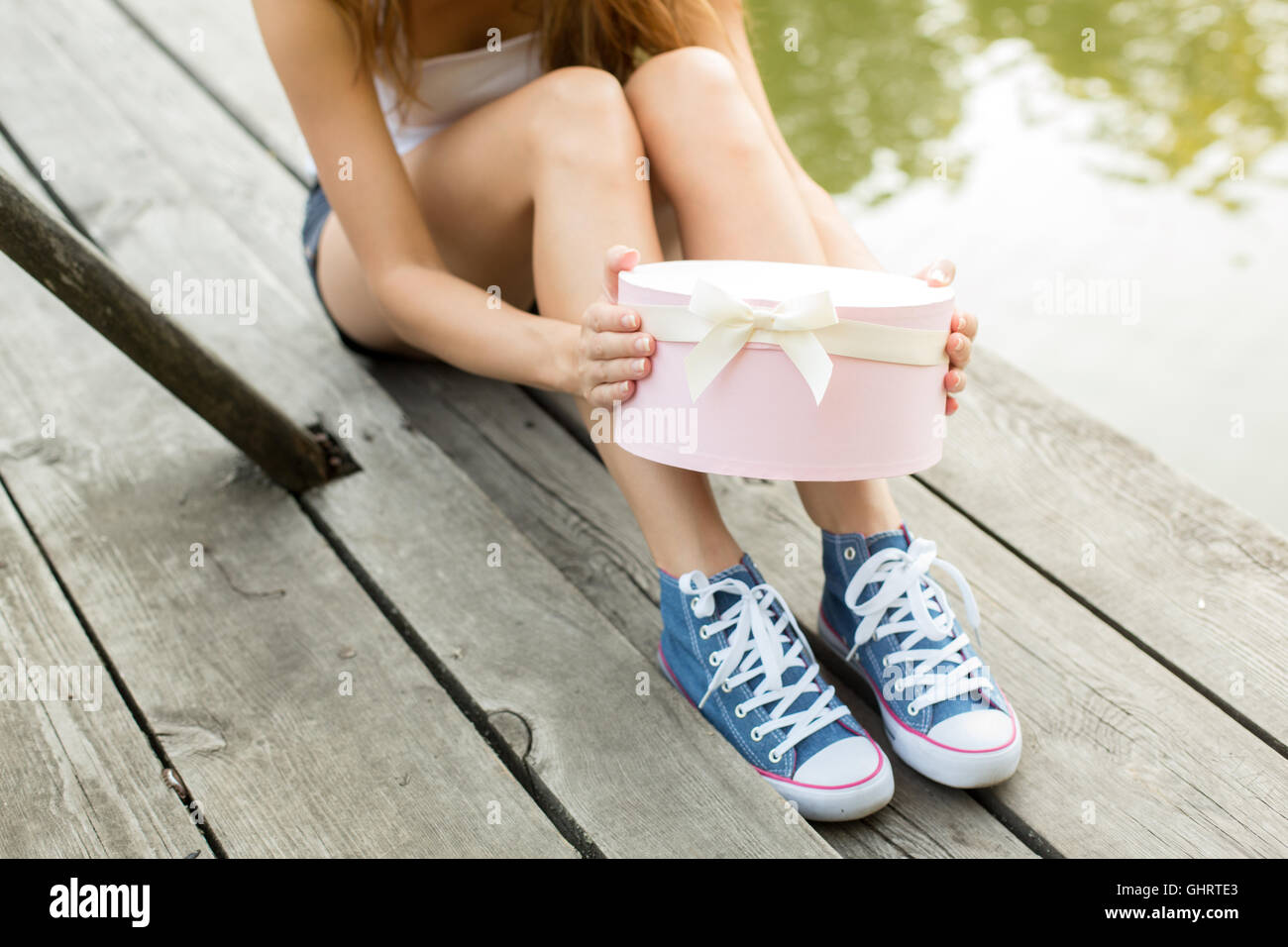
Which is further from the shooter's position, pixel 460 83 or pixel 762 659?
pixel 460 83

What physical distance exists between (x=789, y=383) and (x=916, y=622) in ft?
0.88

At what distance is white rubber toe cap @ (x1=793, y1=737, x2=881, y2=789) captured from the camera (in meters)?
0.89

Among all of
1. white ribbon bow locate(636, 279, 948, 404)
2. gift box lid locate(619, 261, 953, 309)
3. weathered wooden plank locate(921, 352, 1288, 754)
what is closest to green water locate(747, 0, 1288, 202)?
weathered wooden plank locate(921, 352, 1288, 754)

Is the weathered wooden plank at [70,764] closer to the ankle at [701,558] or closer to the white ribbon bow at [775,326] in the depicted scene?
the ankle at [701,558]

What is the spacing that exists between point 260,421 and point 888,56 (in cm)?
220

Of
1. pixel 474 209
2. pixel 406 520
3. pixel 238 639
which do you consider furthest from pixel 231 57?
pixel 238 639

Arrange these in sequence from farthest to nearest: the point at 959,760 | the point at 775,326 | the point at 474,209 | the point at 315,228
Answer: the point at 315,228, the point at 474,209, the point at 959,760, the point at 775,326

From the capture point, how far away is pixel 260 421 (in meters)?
1.18

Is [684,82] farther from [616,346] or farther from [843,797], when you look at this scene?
[843,797]

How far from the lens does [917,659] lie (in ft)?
3.14

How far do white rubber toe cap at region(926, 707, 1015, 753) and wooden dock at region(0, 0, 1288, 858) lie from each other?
5 centimetres

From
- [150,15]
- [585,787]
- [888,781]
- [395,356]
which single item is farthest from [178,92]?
[888,781]

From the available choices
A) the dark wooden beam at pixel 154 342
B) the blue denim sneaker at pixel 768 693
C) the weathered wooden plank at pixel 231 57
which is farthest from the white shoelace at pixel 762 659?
the weathered wooden plank at pixel 231 57

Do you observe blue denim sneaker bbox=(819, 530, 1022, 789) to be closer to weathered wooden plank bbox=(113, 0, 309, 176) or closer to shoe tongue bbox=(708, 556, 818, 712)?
shoe tongue bbox=(708, 556, 818, 712)
